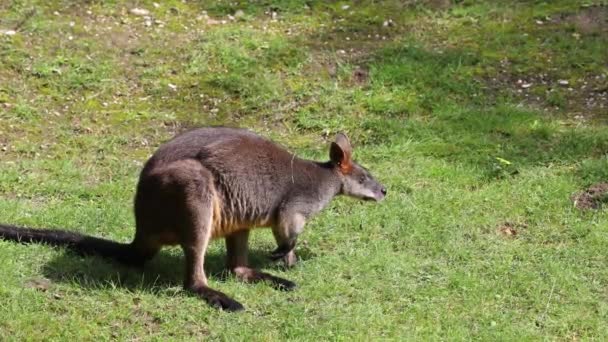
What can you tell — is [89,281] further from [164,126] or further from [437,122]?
[437,122]

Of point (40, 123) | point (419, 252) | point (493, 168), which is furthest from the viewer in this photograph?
point (40, 123)

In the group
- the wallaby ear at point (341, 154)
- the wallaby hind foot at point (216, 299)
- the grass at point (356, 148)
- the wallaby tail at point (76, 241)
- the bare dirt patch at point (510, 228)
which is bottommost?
the bare dirt patch at point (510, 228)

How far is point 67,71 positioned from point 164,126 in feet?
3.84

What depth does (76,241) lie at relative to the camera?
20.2 feet

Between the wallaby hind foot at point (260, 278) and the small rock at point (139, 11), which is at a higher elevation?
the small rock at point (139, 11)

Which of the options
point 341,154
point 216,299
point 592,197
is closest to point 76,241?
point 216,299

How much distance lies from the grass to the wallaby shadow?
0.02m

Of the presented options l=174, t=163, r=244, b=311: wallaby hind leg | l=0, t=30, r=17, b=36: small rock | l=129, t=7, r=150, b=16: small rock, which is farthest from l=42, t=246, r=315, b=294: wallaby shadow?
l=129, t=7, r=150, b=16: small rock

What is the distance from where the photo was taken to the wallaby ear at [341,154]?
6.76 meters

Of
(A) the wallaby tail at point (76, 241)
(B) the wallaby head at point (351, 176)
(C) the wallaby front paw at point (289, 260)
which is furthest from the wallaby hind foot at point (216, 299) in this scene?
(B) the wallaby head at point (351, 176)

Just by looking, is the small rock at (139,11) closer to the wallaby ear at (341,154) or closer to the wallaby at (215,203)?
the wallaby ear at (341,154)

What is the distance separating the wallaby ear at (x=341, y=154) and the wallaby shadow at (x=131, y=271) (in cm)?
68

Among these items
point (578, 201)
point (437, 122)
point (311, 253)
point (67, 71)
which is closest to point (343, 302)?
point (311, 253)

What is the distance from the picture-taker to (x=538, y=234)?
22.3 ft
